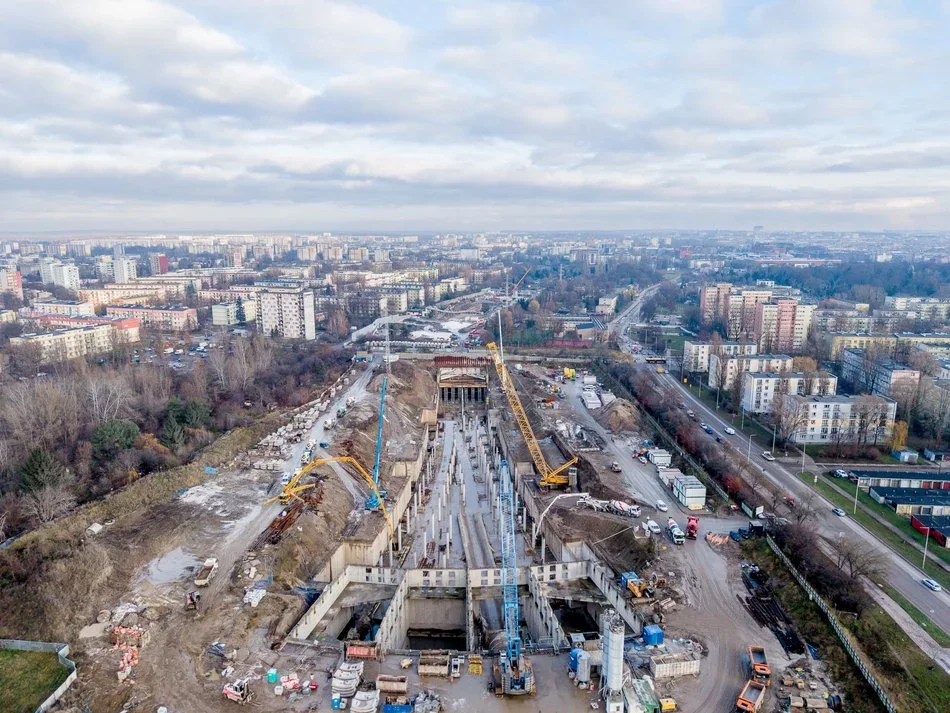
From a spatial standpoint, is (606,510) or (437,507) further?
(437,507)

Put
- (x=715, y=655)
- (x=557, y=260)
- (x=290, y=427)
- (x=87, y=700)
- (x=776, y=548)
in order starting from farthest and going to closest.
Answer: (x=557, y=260) → (x=290, y=427) → (x=776, y=548) → (x=715, y=655) → (x=87, y=700)

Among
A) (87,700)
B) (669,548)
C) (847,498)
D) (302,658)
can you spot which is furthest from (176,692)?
(847,498)

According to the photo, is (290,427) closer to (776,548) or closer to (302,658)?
(302,658)

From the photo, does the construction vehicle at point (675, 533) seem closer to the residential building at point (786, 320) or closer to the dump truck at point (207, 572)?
the dump truck at point (207, 572)

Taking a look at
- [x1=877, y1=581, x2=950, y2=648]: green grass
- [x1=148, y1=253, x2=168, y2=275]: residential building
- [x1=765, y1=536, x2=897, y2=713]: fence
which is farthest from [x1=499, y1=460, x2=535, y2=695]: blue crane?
[x1=148, y1=253, x2=168, y2=275]: residential building

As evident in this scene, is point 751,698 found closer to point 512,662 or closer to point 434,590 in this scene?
point 512,662

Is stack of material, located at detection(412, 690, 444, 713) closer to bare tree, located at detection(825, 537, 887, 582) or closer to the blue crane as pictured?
the blue crane

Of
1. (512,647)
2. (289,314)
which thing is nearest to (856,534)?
(512,647)
